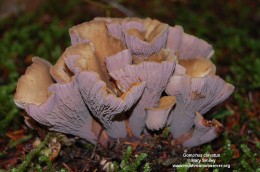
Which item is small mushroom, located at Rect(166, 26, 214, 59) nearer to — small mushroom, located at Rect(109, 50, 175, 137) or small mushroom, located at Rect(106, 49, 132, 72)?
small mushroom, located at Rect(109, 50, 175, 137)

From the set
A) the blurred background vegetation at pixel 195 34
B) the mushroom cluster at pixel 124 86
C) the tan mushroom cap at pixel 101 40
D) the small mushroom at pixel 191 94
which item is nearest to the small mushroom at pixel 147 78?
the mushroom cluster at pixel 124 86

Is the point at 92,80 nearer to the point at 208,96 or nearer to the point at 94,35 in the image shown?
the point at 94,35

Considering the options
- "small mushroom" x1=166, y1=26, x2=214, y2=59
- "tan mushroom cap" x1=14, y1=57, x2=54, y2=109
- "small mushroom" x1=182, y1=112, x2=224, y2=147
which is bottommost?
"small mushroom" x1=182, y1=112, x2=224, y2=147

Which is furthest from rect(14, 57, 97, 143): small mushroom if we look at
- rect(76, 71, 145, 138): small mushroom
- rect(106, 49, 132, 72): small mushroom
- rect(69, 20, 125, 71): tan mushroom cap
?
rect(69, 20, 125, 71): tan mushroom cap

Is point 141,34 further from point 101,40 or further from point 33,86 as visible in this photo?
point 33,86

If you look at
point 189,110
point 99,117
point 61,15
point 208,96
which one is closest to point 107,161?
point 99,117

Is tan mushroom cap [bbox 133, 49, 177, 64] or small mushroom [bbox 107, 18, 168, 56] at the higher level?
small mushroom [bbox 107, 18, 168, 56]
